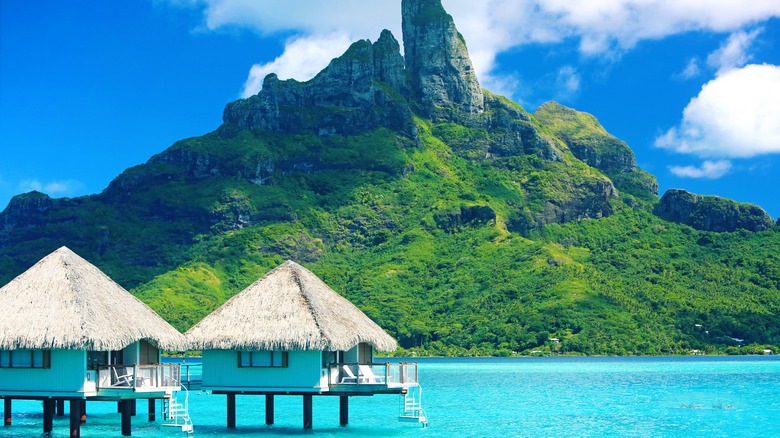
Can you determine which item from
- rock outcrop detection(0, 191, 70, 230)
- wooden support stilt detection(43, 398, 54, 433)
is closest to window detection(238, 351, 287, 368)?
wooden support stilt detection(43, 398, 54, 433)

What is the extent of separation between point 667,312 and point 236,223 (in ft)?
226

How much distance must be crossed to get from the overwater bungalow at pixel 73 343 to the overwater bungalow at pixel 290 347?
1.67 meters

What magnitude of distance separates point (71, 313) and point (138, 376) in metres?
3.15

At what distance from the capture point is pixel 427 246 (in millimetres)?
148750

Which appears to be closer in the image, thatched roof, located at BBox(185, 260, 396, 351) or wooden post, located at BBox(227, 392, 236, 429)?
thatched roof, located at BBox(185, 260, 396, 351)

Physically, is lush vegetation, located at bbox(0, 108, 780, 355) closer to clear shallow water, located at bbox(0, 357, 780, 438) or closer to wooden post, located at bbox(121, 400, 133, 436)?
clear shallow water, located at bbox(0, 357, 780, 438)

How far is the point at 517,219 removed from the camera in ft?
516

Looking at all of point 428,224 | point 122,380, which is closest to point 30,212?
point 428,224

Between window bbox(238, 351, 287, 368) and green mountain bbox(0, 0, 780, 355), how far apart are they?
249ft

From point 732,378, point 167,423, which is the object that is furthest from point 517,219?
point 167,423

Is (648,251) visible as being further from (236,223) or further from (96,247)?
(96,247)

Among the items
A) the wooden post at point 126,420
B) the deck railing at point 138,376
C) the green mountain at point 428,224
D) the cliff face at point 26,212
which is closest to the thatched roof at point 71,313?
the deck railing at point 138,376

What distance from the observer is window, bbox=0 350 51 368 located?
30453mm

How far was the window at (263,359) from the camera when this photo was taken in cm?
3288
